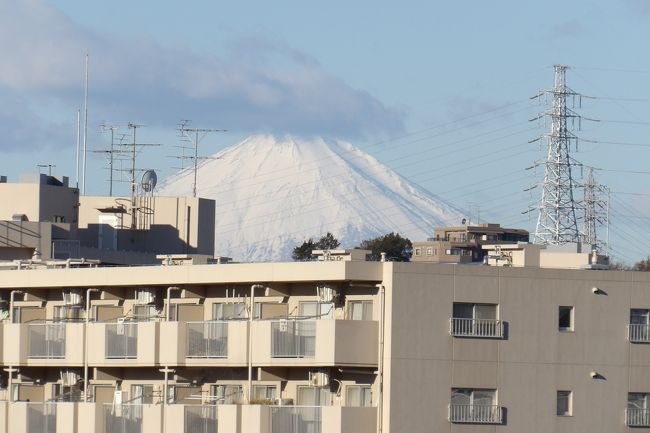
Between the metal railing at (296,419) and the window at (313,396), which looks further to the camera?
the window at (313,396)

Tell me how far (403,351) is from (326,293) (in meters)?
3.10

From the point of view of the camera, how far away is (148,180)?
86.2 meters

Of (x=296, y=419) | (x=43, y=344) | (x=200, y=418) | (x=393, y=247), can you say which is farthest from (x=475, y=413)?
(x=393, y=247)

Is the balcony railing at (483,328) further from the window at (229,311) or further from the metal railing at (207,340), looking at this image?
the window at (229,311)

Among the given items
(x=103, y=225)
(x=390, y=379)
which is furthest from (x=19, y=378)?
(x=103, y=225)

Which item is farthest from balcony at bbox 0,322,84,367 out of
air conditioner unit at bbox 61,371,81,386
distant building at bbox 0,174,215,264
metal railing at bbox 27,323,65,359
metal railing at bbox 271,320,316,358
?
distant building at bbox 0,174,215,264

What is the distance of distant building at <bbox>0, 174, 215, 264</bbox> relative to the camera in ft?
235

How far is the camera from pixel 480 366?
4122 cm

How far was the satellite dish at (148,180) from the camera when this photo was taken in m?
86.0

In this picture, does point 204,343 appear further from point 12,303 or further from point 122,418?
point 12,303

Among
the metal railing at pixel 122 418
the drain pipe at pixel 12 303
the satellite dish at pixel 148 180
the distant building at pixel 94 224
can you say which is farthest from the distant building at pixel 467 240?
the metal railing at pixel 122 418

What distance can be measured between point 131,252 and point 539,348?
42156 mm

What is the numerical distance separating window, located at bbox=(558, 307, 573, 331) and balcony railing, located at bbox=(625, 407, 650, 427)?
257 centimetres

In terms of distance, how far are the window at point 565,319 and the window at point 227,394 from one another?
8712 millimetres
